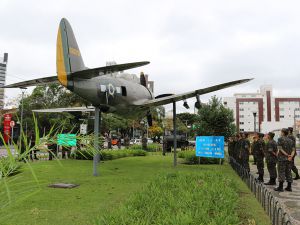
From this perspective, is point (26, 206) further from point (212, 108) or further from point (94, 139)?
point (212, 108)

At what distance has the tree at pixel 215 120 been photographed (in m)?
23.8

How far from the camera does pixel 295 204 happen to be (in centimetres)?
838

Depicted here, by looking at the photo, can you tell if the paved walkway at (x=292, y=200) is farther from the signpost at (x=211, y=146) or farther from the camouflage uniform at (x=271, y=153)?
the signpost at (x=211, y=146)

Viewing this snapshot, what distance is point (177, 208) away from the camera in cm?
576

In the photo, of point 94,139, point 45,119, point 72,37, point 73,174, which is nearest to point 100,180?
point 73,174

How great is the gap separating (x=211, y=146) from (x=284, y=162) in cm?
666

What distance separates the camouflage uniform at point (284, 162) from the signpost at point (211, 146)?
5.69 metres

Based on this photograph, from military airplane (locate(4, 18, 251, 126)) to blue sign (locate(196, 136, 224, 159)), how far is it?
2.19 meters

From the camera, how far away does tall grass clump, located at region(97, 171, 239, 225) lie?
4863mm

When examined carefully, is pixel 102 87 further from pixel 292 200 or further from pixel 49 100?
pixel 49 100

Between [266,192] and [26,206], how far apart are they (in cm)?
570

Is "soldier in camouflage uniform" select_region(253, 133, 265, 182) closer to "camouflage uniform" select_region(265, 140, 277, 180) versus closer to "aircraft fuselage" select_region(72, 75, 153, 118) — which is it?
"camouflage uniform" select_region(265, 140, 277, 180)

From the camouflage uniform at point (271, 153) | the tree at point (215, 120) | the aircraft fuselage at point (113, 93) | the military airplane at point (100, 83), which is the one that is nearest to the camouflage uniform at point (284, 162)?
the camouflage uniform at point (271, 153)

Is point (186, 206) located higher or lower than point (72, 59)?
lower
